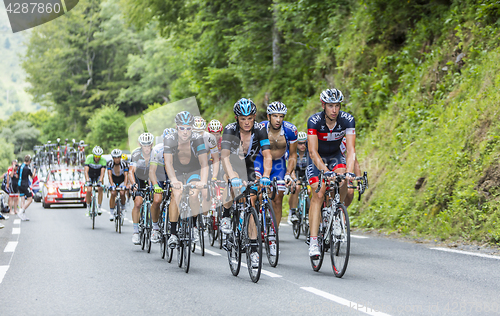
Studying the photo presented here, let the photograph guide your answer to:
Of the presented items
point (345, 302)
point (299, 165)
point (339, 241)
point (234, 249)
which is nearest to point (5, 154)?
point (299, 165)

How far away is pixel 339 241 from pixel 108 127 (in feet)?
233

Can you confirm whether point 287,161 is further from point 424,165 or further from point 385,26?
point 385,26

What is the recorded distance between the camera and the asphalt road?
19.4 feet

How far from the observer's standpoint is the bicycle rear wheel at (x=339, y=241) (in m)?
7.27

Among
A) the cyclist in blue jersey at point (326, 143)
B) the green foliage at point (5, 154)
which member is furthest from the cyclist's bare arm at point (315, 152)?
the green foliage at point (5, 154)

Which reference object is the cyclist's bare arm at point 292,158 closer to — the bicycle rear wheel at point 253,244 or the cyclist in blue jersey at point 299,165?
the bicycle rear wheel at point 253,244

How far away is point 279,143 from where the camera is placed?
9.65 meters

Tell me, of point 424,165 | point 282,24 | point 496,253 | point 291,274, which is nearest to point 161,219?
point 291,274

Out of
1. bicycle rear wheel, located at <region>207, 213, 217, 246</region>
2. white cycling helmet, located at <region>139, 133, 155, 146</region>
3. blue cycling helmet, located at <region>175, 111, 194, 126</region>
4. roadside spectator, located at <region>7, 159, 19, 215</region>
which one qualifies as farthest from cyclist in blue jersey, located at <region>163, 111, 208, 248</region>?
roadside spectator, located at <region>7, 159, 19, 215</region>

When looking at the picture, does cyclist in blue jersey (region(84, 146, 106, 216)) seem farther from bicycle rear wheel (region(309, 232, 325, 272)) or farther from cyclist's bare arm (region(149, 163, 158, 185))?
bicycle rear wheel (region(309, 232, 325, 272))

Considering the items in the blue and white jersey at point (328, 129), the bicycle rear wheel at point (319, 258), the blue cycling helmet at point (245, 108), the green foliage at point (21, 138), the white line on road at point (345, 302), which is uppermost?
the green foliage at point (21, 138)

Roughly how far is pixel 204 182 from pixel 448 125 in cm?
800

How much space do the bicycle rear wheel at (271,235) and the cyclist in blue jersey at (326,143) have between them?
50 centimetres

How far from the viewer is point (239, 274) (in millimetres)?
8141
